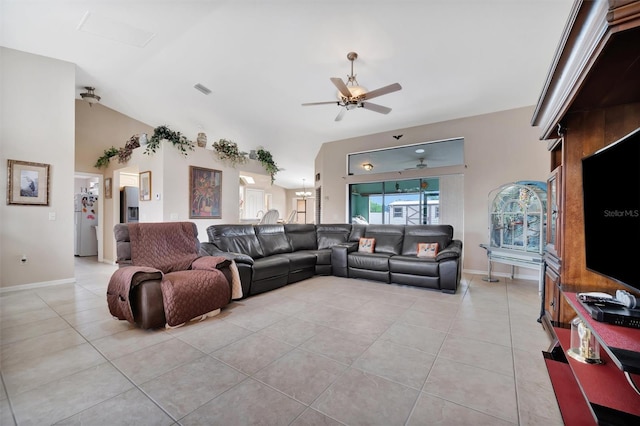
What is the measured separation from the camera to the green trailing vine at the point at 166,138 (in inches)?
200

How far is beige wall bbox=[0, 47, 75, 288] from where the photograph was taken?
4.01 m

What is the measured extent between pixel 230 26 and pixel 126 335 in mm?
4033

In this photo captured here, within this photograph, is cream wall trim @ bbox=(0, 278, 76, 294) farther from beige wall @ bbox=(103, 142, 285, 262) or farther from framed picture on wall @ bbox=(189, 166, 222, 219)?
framed picture on wall @ bbox=(189, 166, 222, 219)

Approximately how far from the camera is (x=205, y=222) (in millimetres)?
5926

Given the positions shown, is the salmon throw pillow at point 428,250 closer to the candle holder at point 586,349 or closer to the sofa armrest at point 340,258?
the sofa armrest at point 340,258

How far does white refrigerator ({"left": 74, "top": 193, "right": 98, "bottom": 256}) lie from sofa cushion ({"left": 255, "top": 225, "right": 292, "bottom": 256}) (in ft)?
19.8

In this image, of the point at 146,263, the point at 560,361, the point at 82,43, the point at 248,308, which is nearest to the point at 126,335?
the point at 146,263

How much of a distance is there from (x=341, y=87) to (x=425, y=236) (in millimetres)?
2875

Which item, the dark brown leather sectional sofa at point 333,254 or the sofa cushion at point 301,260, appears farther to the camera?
the sofa cushion at point 301,260

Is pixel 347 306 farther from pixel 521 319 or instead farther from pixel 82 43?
pixel 82 43

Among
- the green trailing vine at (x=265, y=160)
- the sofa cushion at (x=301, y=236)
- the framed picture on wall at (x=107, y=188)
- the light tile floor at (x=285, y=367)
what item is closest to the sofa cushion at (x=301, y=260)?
the sofa cushion at (x=301, y=236)

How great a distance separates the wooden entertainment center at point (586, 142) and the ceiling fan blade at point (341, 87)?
220cm

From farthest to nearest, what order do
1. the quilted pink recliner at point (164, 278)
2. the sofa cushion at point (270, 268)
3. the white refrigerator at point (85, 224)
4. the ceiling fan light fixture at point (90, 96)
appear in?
1. the white refrigerator at point (85, 224)
2. the ceiling fan light fixture at point (90, 96)
3. the sofa cushion at point (270, 268)
4. the quilted pink recliner at point (164, 278)

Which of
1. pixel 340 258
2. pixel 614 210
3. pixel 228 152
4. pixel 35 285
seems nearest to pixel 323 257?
pixel 340 258
